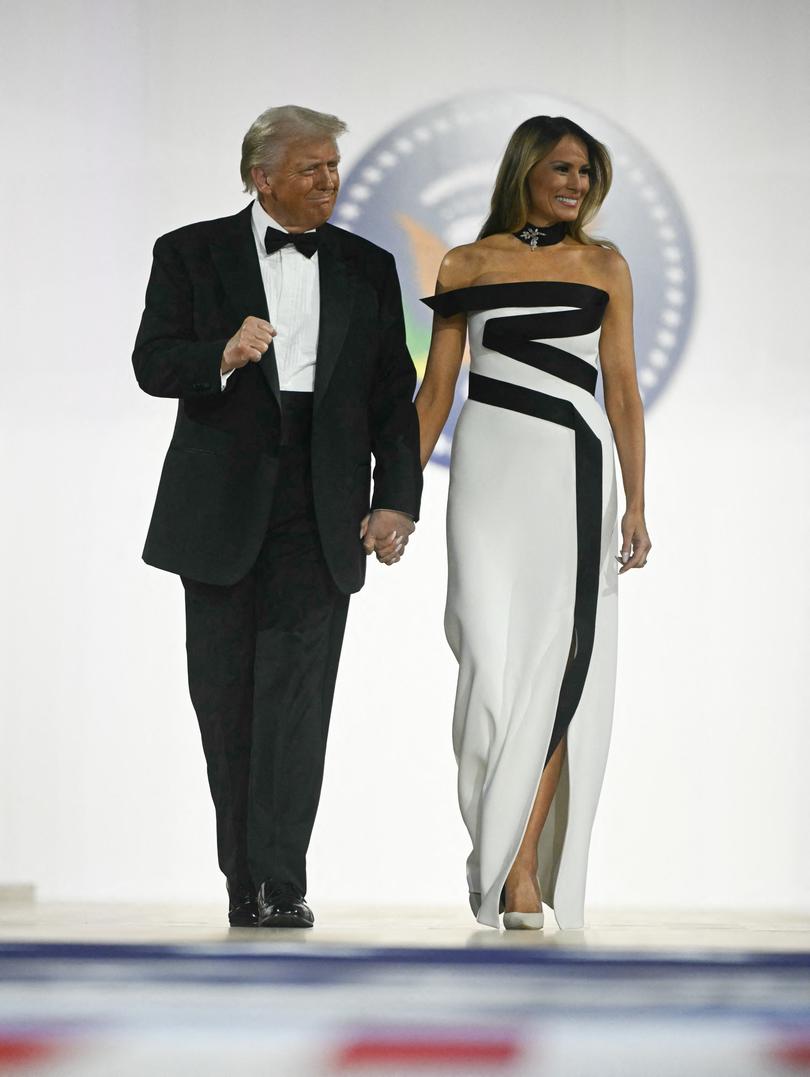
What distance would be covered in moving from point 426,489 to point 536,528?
1.72 meters

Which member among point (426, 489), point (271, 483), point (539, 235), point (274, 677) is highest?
point (539, 235)

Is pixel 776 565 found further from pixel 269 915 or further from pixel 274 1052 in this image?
pixel 274 1052

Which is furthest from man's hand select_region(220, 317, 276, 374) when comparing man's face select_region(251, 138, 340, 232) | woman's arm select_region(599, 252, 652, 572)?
woman's arm select_region(599, 252, 652, 572)

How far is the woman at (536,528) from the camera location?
2.95 m

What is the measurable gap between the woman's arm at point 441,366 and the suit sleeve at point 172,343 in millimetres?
476

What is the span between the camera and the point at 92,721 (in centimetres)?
467

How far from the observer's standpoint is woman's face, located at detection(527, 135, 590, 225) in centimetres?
306

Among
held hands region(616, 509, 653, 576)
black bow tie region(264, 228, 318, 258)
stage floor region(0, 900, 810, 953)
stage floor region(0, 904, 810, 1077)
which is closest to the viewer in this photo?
stage floor region(0, 904, 810, 1077)

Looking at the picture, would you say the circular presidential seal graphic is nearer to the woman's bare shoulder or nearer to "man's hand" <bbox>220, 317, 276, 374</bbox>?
the woman's bare shoulder

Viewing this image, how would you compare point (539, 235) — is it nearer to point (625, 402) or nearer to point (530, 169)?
point (530, 169)

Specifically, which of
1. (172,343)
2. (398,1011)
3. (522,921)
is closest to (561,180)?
(172,343)

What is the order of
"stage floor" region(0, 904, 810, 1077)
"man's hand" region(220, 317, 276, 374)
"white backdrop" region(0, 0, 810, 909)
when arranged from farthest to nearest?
"white backdrop" region(0, 0, 810, 909)
"man's hand" region(220, 317, 276, 374)
"stage floor" region(0, 904, 810, 1077)

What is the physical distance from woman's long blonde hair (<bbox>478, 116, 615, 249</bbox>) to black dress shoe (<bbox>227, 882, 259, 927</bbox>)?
1271mm

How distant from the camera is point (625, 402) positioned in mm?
3148
